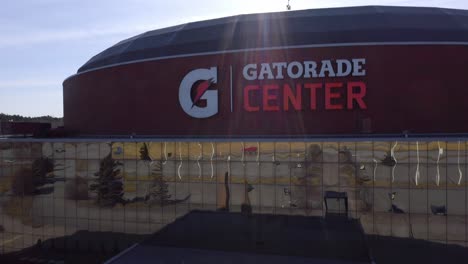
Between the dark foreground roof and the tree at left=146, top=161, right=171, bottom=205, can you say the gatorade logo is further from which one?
the dark foreground roof

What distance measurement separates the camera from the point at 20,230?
551 inches

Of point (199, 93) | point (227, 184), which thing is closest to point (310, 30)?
point (199, 93)

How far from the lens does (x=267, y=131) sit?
21.3 meters

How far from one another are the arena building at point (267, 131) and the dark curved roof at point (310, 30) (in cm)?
11

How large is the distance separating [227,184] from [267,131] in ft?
31.4

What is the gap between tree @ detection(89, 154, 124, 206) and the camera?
1299cm

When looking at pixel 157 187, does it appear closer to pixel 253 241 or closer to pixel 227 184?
pixel 227 184

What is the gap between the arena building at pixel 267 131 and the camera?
36.4 feet

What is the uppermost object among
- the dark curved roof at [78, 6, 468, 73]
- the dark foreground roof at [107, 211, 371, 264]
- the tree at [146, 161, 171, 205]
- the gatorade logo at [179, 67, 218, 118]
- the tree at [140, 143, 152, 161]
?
the dark curved roof at [78, 6, 468, 73]

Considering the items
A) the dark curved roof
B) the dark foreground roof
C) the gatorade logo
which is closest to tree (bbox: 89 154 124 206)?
the dark foreground roof

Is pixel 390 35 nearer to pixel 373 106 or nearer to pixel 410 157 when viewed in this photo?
A: pixel 373 106

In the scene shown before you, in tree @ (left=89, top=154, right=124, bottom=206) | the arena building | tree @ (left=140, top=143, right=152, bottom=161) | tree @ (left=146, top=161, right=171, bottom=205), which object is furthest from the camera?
tree @ (left=89, top=154, right=124, bottom=206)

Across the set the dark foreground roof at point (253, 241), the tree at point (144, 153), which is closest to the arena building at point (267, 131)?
the tree at point (144, 153)

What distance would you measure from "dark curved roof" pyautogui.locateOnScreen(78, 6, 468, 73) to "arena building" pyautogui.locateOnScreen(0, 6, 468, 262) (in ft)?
0.35
